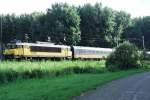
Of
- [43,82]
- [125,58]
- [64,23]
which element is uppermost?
[64,23]

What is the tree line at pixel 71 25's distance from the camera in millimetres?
97688

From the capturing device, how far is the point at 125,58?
5497 centimetres

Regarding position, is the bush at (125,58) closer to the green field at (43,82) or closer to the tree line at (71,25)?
the green field at (43,82)

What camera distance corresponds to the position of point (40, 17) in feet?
338

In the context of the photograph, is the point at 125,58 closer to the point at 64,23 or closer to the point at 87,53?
the point at 87,53

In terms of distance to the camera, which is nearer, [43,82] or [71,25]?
[43,82]

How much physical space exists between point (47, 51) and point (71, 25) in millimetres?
27165

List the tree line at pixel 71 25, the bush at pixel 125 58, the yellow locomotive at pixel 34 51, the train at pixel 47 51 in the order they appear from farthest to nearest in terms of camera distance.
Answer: the tree line at pixel 71 25, the train at pixel 47 51, the yellow locomotive at pixel 34 51, the bush at pixel 125 58

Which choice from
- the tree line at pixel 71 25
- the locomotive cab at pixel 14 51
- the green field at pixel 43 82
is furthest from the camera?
the tree line at pixel 71 25

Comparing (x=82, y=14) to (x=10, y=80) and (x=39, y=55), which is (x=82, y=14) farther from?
(x=10, y=80)

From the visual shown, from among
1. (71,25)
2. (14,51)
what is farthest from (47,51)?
(71,25)

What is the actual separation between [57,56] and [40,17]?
29779 millimetres

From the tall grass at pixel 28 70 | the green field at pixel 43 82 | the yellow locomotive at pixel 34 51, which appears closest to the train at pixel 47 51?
the yellow locomotive at pixel 34 51

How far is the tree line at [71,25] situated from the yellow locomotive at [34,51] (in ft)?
66.0
